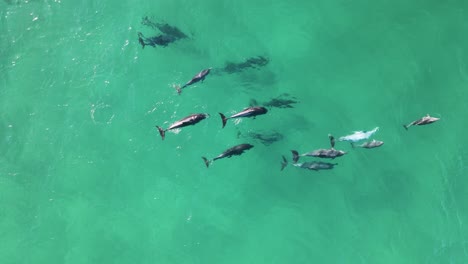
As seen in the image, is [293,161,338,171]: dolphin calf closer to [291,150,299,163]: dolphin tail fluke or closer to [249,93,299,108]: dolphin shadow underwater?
[291,150,299,163]: dolphin tail fluke

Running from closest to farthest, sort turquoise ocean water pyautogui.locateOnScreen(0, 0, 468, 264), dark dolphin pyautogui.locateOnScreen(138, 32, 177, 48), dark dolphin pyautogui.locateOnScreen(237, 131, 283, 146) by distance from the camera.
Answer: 1. dark dolphin pyautogui.locateOnScreen(138, 32, 177, 48)
2. turquoise ocean water pyautogui.locateOnScreen(0, 0, 468, 264)
3. dark dolphin pyautogui.locateOnScreen(237, 131, 283, 146)

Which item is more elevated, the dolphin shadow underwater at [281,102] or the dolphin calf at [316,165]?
the dolphin shadow underwater at [281,102]

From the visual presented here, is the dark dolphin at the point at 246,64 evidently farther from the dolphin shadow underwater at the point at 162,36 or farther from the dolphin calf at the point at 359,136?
the dolphin calf at the point at 359,136

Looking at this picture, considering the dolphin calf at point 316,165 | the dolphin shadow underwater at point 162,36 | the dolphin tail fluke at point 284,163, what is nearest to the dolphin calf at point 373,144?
the dolphin calf at point 316,165

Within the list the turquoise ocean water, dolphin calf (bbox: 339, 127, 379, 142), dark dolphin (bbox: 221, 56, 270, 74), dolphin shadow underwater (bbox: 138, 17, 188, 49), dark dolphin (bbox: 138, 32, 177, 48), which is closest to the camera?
dolphin calf (bbox: 339, 127, 379, 142)

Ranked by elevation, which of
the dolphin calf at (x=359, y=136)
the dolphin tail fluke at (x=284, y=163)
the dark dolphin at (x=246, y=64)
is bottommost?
the dolphin tail fluke at (x=284, y=163)

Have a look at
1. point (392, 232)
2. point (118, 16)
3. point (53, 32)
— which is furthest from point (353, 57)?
point (53, 32)

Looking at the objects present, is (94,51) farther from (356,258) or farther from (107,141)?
(356,258)

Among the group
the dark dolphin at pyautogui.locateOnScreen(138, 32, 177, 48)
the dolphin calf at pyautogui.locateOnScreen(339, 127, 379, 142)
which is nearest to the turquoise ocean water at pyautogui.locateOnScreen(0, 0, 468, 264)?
the dark dolphin at pyautogui.locateOnScreen(138, 32, 177, 48)

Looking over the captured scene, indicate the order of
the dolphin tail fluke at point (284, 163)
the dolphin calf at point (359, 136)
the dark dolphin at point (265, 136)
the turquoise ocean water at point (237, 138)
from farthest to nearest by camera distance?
the dark dolphin at point (265, 136)
the turquoise ocean water at point (237, 138)
the dolphin tail fluke at point (284, 163)
the dolphin calf at point (359, 136)
